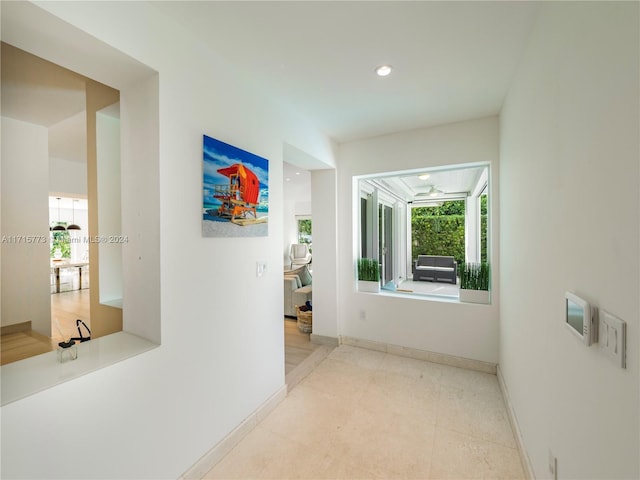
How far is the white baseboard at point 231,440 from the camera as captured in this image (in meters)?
1.66

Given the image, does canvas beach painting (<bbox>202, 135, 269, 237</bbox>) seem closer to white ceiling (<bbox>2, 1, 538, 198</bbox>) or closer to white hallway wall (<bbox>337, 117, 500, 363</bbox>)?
white ceiling (<bbox>2, 1, 538, 198</bbox>)

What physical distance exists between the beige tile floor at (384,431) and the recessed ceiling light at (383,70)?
260cm

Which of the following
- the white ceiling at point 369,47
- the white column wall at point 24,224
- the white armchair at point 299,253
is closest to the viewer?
the white ceiling at point 369,47

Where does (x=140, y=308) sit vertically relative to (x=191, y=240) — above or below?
below

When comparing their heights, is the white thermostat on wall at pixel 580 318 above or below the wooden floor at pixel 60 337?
above

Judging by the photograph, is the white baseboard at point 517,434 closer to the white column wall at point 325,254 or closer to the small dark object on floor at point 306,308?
the white column wall at point 325,254

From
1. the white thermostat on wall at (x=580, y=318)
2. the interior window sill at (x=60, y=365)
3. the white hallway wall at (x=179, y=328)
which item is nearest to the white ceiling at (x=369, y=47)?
the white hallway wall at (x=179, y=328)

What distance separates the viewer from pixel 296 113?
2.71 metres

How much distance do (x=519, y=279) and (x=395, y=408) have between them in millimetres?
1395

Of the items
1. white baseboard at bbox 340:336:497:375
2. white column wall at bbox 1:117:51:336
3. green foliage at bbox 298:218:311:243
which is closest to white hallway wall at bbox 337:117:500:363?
white baseboard at bbox 340:336:497:375

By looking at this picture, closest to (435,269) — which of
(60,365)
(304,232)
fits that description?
(60,365)

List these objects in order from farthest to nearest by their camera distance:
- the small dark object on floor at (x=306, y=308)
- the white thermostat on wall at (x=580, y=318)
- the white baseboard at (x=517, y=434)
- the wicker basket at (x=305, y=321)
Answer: the small dark object on floor at (x=306, y=308)
the wicker basket at (x=305, y=321)
the white baseboard at (x=517, y=434)
the white thermostat on wall at (x=580, y=318)

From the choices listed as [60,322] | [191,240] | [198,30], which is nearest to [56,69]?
[198,30]

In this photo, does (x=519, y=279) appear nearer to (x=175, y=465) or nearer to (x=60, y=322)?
(x=175, y=465)
